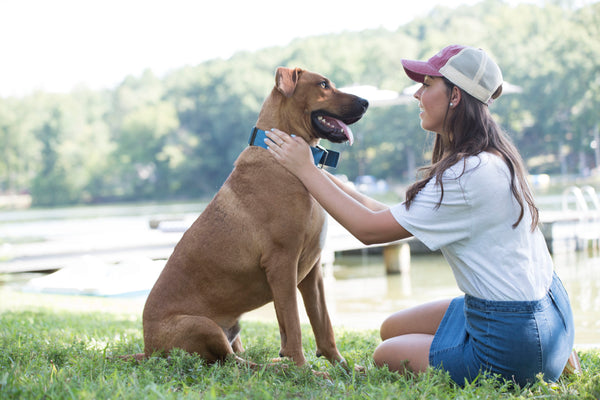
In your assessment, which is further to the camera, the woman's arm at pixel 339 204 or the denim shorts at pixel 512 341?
the woman's arm at pixel 339 204

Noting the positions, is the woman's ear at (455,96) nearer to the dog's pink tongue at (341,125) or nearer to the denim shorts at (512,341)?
the dog's pink tongue at (341,125)

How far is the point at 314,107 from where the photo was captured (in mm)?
2727

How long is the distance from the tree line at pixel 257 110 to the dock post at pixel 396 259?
26.3 meters

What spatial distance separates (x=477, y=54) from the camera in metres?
2.31

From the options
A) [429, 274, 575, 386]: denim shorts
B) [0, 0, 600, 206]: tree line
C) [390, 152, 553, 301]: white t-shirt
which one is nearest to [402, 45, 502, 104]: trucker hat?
[390, 152, 553, 301]: white t-shirt

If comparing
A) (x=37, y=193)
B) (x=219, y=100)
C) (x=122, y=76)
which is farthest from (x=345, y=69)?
(x=122, y=76)

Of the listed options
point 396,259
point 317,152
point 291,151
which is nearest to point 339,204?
point 291,151

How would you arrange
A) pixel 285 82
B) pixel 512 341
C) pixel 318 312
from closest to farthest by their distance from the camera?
pixel 512 341
pixel 285 82
pixel 318 312

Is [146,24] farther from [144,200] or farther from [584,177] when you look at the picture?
[584,177]

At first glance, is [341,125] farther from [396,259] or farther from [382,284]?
[396,259]

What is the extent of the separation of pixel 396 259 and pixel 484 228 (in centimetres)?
801

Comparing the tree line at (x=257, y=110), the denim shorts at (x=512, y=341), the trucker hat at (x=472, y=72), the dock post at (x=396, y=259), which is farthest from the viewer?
the tree line at (x=257, y=110)

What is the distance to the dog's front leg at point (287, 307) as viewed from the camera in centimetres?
248

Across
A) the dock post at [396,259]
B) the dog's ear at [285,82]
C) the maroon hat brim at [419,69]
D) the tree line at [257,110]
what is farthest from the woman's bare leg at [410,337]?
the tree line at [257,110]
